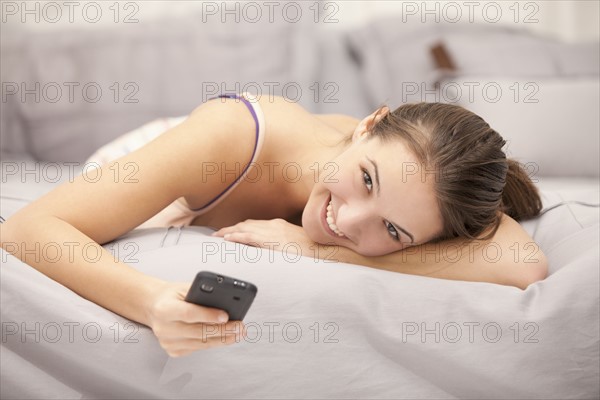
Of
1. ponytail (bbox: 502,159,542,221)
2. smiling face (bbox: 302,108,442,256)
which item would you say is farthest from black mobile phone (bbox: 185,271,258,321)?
ponytail (bbox: 502,159,542,221)

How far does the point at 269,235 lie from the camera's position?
1.11 meters

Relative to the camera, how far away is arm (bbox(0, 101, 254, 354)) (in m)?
0.86

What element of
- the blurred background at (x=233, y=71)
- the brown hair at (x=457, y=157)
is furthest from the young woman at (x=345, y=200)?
the blurred background at (x=233, y=71)

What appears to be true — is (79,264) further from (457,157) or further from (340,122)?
(340,122)

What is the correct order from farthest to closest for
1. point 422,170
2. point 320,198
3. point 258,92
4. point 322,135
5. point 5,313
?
point 258,92 → point 322,135 → point 320,198 → point 422,170 → point 5,313

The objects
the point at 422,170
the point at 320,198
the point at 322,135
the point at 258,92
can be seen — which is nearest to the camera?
the point at 422,170

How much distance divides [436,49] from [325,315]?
1303mm

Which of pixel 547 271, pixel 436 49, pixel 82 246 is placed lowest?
pixel 547 271

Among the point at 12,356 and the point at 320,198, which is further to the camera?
the point at 320,198

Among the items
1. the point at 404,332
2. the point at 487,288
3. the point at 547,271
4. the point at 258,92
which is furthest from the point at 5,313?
the point at 258,92

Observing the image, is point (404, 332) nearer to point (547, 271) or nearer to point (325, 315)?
point (325, 315)

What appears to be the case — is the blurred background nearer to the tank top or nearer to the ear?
the tank top

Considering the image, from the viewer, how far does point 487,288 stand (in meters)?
0.95

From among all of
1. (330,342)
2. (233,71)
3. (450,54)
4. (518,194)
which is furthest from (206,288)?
(450,54)
